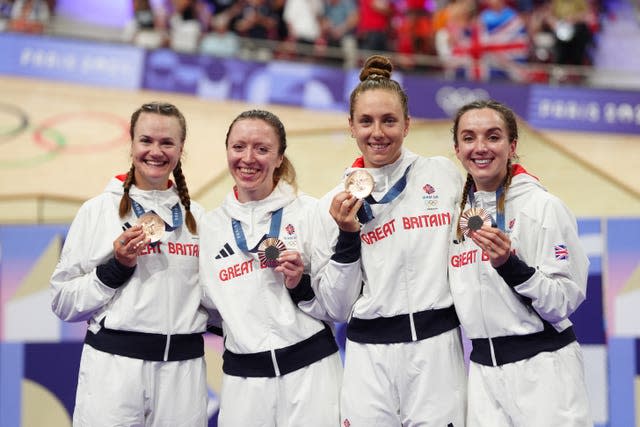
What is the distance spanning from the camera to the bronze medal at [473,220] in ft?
11.9

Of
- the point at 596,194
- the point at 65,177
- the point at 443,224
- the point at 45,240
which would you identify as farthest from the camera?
the point at 65,177

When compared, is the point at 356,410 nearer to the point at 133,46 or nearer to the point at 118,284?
the point at 118,284

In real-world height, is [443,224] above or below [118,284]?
above

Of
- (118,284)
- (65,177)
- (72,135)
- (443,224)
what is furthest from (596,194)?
(72,135)

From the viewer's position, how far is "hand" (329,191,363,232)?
3.70 meters

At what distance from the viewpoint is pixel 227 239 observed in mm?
4129

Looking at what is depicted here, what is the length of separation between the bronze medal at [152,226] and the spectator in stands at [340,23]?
10.2m

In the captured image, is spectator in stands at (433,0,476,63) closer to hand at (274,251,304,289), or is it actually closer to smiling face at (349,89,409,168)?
smiling face at (349,89,409,168)

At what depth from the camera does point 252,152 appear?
4.08 m

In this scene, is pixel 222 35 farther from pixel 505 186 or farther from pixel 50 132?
pixel 505 186

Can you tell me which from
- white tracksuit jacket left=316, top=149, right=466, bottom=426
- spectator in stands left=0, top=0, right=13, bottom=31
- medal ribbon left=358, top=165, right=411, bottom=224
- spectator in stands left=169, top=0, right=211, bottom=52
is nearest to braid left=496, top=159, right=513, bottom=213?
white tracksuit jacket left=316, top=149, right=466, bottom=426

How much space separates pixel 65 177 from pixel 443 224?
8572 millimetres

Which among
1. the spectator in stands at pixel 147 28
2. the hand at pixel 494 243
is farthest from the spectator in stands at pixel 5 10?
the hand at pixel 494 243

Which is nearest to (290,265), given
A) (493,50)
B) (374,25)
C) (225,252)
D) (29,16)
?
(225,252)
